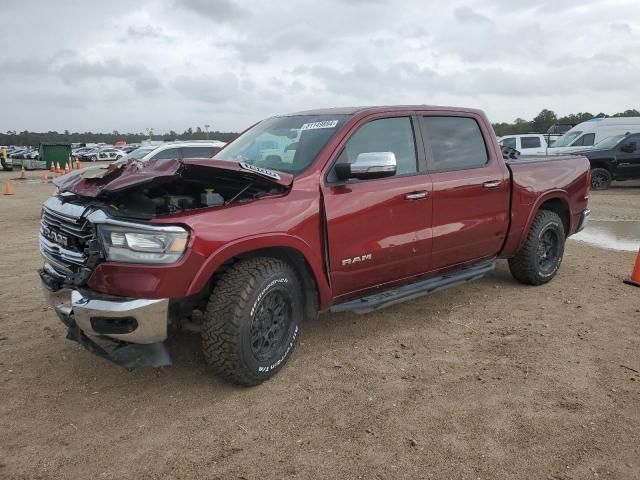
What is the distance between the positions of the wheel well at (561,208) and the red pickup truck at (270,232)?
1.02 metres

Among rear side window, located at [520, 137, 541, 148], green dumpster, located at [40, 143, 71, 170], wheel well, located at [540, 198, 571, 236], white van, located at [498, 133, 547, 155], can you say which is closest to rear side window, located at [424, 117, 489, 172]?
wheel well, located at [540, 198, 571, 236]

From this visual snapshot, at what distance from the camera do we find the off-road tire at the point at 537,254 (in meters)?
5.55

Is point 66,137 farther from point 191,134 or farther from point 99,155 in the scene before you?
point 99,155

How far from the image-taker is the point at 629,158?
16.0 meters

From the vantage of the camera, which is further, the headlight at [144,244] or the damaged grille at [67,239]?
the damaged grille at [67,239]

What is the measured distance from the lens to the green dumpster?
1446 inches

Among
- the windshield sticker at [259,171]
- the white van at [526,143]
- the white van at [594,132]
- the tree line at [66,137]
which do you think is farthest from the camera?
the tree line at [66,137]

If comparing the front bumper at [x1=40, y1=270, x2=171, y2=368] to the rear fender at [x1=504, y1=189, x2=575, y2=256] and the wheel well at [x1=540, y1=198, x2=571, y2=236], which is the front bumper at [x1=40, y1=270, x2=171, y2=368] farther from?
the wheel well at [x1=540, y1=198, x2=571, y2=236]

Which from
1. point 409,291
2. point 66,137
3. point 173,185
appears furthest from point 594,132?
point 66,137

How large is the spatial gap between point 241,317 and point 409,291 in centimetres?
161

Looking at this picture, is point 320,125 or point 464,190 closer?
point 320,125

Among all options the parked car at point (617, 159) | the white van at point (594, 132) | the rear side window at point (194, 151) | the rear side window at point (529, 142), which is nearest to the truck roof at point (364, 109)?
the rear side window at point (194, 151)

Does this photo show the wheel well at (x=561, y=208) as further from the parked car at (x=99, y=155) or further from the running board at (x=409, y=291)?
the parked car at (x=99, y=155)

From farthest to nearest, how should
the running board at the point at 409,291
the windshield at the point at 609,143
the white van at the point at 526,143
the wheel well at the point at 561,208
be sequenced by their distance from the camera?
1. the white van at the point at 526,143
2. the windshield at the point at 609,143
3. the wheel well at the point at 561,208
4. the running board at the point at 409,291
